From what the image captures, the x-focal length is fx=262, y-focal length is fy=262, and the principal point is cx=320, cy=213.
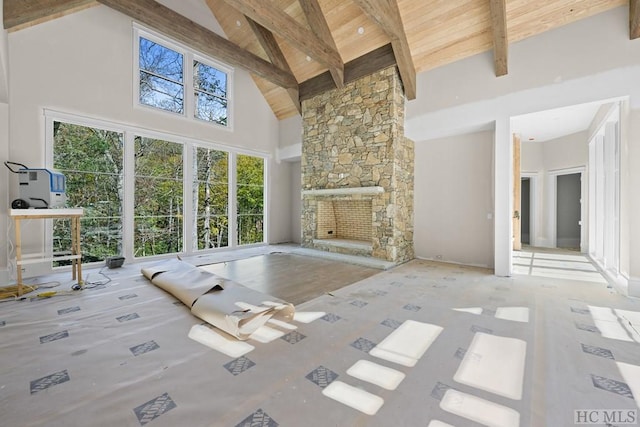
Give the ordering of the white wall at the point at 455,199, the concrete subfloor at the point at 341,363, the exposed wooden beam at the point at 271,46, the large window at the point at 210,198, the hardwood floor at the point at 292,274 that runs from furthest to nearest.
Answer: the large window at the point at 210,198 → the exposed wooden beam at the point at 271,46 → the white wall at the point at 455,199 → the hardwood floor at the point at 292,274 → the concrete subfloor at the point at 341,363

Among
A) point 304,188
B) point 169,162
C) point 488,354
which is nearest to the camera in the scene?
point 488,354

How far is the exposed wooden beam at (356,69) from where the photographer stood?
508 cm

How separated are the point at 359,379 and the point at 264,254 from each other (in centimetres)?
442

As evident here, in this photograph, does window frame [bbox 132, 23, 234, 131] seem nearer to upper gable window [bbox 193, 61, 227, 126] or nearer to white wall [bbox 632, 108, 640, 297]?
upper gable window [bbox 193, 61, 227, 126]

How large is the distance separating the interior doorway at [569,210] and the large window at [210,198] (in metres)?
9.11

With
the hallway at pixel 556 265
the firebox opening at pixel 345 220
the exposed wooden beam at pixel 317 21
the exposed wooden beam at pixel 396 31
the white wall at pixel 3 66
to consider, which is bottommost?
the hallway at pixel 556 265

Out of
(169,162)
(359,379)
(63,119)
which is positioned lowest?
(359,379)

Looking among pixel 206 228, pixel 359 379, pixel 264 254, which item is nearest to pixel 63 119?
pixel 206 228

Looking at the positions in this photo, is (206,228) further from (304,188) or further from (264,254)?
(304,188)

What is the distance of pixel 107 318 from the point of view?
2488 mm

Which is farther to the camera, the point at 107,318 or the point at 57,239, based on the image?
the point at 57,239

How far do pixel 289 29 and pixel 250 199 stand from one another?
402 cm

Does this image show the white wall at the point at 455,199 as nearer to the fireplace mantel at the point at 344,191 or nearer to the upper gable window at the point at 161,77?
the fireplace mantel at the point at 344,191

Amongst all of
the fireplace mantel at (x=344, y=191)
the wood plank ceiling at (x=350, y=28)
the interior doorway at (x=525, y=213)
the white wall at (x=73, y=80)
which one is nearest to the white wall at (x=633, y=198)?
the wood plank ceiling at (x=350, y=28)
